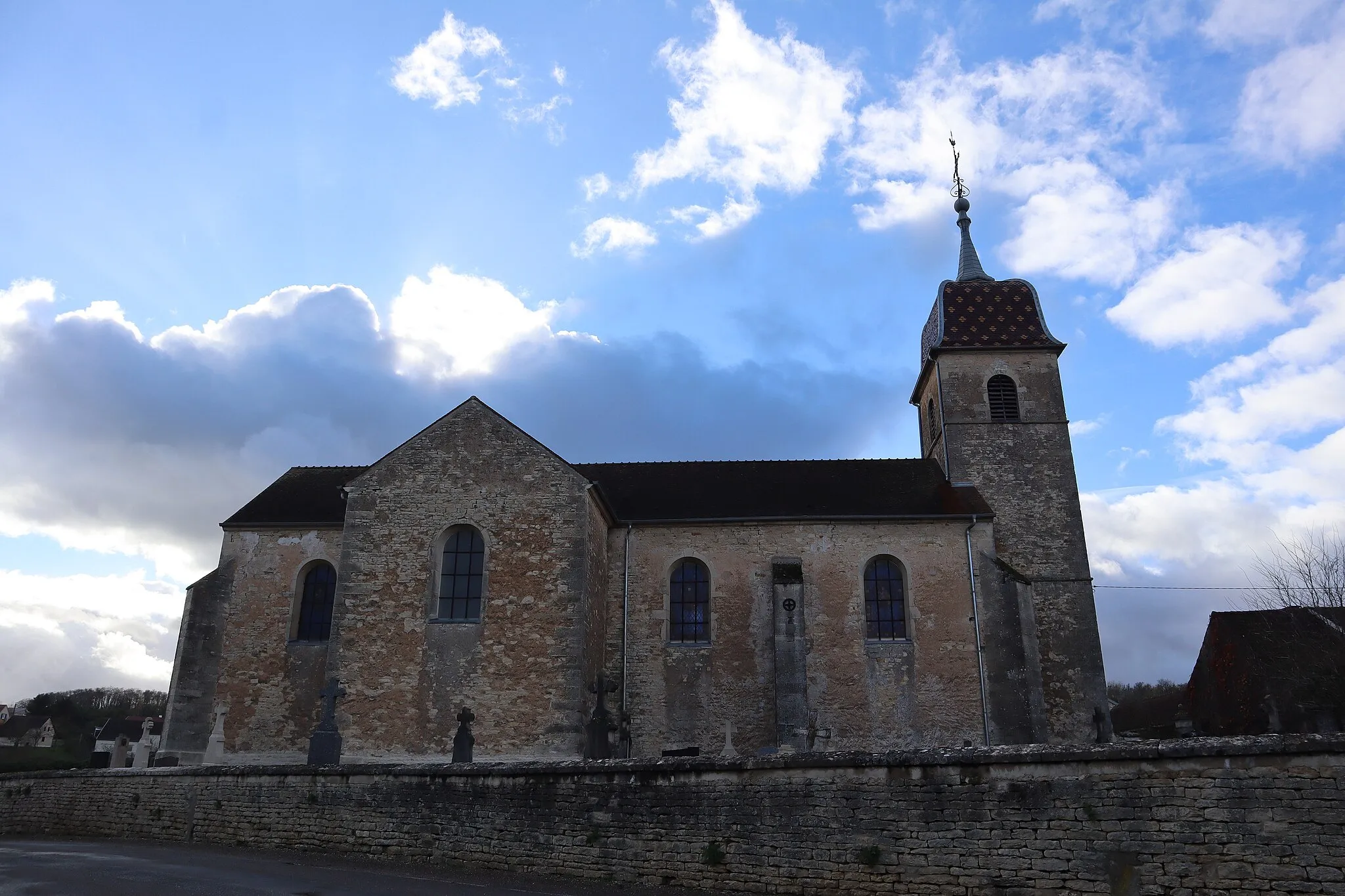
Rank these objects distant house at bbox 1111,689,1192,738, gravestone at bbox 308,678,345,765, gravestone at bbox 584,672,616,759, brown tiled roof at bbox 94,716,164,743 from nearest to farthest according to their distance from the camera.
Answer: gravestone at bbox 308,678,345,765, gravestone at bbox 584,672,616,759, distant house at bbox 1111,689,1192,738, brown tiled roof at bbox 94,716,164,743

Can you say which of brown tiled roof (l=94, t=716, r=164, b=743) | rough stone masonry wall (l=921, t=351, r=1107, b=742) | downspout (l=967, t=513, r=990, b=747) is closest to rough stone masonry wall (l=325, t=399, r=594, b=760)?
downspout (l=967, t=513, r=990, b=747)

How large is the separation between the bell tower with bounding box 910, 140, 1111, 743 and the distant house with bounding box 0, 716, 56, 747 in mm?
58894

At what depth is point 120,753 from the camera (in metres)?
22.3

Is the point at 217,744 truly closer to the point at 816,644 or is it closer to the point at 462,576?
the point at 462,576

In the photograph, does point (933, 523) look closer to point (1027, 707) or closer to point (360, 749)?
point (1027, 707)

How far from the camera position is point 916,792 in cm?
966

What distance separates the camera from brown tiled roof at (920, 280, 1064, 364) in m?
25.9

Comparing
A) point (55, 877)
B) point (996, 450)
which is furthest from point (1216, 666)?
point (55, 877)

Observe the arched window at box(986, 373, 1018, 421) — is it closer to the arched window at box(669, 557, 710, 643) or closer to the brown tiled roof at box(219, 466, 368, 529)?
the arched window at box(669, 557, 710, 643)

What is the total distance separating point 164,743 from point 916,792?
18268 millimetres

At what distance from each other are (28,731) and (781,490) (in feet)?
212

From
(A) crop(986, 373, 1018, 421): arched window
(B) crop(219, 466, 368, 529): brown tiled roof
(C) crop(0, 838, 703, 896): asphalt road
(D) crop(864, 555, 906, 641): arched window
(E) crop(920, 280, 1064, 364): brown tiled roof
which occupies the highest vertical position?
(E) crop(920, 280, 1064, 364): brown tiled roof

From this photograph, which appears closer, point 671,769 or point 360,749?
point 671,769

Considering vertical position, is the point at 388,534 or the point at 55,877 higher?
the point at 388,534
